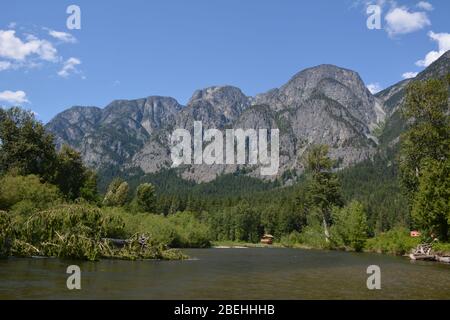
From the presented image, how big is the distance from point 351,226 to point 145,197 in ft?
173

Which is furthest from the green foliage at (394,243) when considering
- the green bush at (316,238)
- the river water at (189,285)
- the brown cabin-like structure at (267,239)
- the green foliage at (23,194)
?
the brown cabin-like structure at (267,239)

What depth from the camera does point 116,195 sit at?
115 m

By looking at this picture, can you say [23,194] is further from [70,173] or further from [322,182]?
[322,182]

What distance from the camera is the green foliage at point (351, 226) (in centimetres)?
8550

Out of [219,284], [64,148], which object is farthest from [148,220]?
[219,284]

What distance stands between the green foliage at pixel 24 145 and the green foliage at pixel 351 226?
5377cm

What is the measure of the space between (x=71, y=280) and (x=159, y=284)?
480cm

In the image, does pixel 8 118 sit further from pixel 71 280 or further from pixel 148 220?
pixel 71 280

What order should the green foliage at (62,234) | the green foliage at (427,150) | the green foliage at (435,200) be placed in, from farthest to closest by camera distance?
the green foliage at (427,150)
the green foliage at (435,200)
the green foliage at (62,234)

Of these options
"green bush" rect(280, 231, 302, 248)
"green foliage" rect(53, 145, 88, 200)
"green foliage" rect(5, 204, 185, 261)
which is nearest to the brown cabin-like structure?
"green bush" rect(280, 231, 302, 248)

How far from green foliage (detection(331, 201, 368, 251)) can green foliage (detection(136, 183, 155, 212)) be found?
47.5 m

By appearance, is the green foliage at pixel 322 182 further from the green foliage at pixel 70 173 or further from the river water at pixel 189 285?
the river water at pixel 189 285

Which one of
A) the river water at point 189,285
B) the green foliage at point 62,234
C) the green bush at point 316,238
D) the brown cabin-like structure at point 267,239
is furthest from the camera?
the brown cabin-like structure at point 267,239
